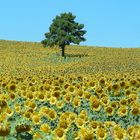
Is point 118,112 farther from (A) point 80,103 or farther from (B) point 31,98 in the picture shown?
(B) point 31,98

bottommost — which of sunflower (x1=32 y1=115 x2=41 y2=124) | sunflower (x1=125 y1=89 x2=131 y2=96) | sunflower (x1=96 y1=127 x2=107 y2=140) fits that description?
sunflower (x1=32 y1=115 x2=41 y2=124)

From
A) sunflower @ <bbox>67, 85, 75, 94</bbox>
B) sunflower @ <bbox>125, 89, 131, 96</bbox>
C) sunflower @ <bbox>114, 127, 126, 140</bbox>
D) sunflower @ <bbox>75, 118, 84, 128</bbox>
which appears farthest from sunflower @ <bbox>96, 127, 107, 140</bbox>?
sunflower @ <bbox>67, 85, 75, 94</bbox>

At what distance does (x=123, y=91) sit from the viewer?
11852 millimetres

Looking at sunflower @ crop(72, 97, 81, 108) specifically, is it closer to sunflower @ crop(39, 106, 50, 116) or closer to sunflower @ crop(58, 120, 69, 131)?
sunflower @ crop(39, 106, 50, 116)

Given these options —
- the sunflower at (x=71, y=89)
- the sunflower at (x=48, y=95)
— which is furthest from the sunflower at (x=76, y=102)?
the sunflower at (x=71, y=89)

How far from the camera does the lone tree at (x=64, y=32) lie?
200 ft

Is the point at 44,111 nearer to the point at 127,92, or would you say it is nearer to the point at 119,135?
the point at 119,135

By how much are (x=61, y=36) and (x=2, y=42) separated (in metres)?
22.3

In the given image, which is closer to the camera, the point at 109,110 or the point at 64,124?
the point at 64,124

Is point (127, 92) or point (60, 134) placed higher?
point (127, 92)

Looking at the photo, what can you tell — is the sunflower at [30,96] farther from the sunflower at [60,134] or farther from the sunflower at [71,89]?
the sunflower at [60,134]

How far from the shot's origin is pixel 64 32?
2408 inches

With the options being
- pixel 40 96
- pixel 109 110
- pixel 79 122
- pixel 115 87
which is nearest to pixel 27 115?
pixel 79 122

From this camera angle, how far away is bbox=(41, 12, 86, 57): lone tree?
200 ft
